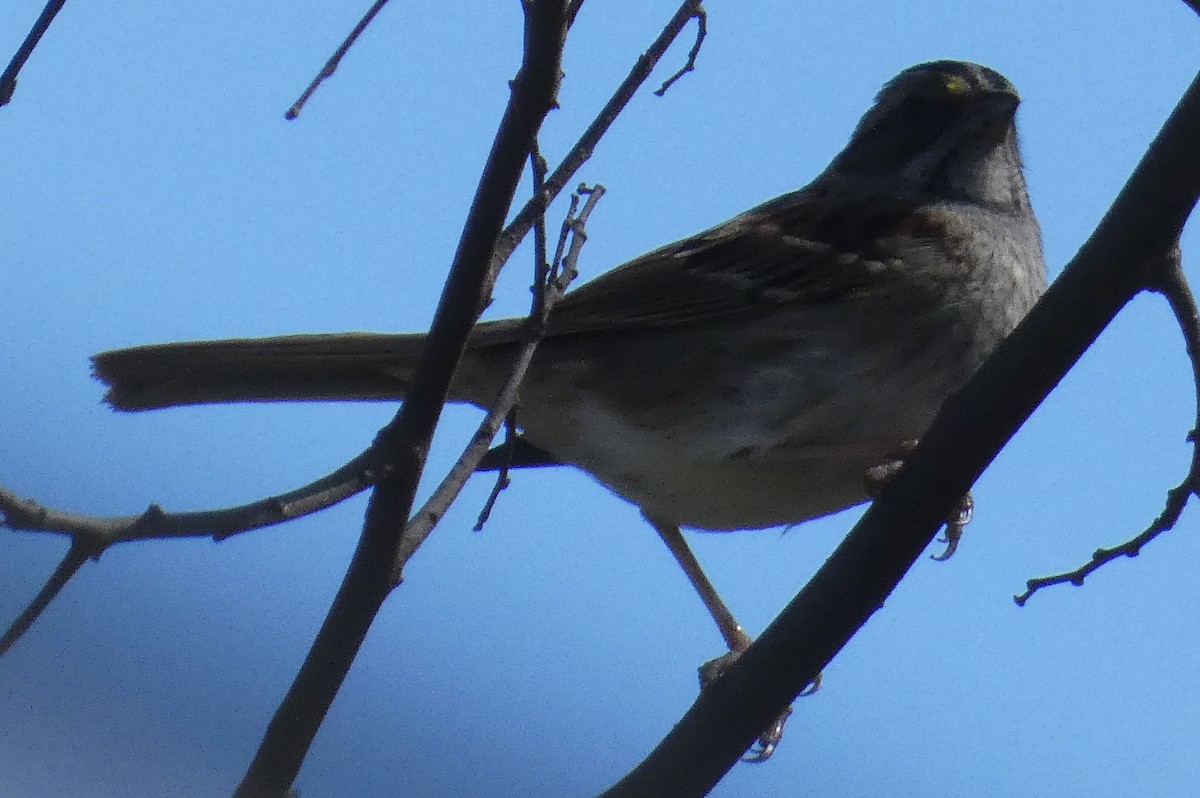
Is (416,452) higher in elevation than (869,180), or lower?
lower

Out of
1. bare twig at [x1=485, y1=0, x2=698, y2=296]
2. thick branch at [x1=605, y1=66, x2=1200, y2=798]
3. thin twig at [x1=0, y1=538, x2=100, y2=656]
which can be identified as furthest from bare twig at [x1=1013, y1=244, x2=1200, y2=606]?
thin twig at [x1=0, y1=538, x2=100, y2=656]

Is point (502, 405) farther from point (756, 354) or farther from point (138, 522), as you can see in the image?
point (756, 354)

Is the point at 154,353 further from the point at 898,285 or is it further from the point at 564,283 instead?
the point at 898,285

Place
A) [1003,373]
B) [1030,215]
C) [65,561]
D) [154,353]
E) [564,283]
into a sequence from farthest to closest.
Answer: [1030,215], [154,353], [564,283], [1003,373], [65,561]

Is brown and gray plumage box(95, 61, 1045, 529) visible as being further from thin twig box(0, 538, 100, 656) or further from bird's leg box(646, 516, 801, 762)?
thin twig box(0, 538, 100, 656)

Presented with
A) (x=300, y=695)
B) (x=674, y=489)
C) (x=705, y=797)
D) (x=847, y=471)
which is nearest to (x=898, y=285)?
(x=847, y=471)

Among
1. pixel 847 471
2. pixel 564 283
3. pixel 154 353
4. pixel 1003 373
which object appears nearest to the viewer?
pixel 1003 373

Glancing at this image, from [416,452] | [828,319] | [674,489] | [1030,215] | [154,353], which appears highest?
[1030,215]
